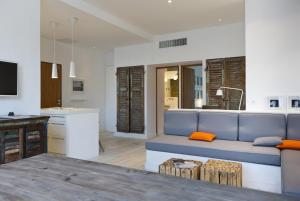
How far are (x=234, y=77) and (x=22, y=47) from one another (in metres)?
4.30

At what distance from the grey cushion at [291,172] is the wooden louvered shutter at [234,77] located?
258 cm

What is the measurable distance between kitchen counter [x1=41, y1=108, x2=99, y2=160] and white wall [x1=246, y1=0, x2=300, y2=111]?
2.99m

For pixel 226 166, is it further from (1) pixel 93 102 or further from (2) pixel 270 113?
(1) pixel 93 102

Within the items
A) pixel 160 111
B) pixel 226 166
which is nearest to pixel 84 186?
pixel 226 166

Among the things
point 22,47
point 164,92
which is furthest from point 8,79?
point 164,92

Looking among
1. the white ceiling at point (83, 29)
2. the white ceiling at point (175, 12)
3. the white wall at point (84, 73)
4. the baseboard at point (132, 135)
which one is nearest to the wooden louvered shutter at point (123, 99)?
the baseboard at point (132, 135)

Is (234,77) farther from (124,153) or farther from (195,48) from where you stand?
(124,153)

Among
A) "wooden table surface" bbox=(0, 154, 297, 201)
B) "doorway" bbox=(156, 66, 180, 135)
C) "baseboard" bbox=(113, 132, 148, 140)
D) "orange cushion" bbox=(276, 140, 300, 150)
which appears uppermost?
"doorway" bbox=(156, 66, 180, 135)

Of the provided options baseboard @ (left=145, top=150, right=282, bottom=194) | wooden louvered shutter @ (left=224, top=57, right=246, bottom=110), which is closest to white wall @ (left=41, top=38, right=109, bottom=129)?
wooden louvered shutter @ (left=224, top=57, right=246, bottom=110)

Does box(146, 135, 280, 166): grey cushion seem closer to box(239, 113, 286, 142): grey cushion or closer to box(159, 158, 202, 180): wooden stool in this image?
box(239, 113, 286, 142): grey cushion

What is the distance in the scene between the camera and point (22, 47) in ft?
11.1

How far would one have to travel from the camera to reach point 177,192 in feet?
3.49

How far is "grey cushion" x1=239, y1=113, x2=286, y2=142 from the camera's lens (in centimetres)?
340

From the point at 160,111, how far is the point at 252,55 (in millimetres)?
3821
